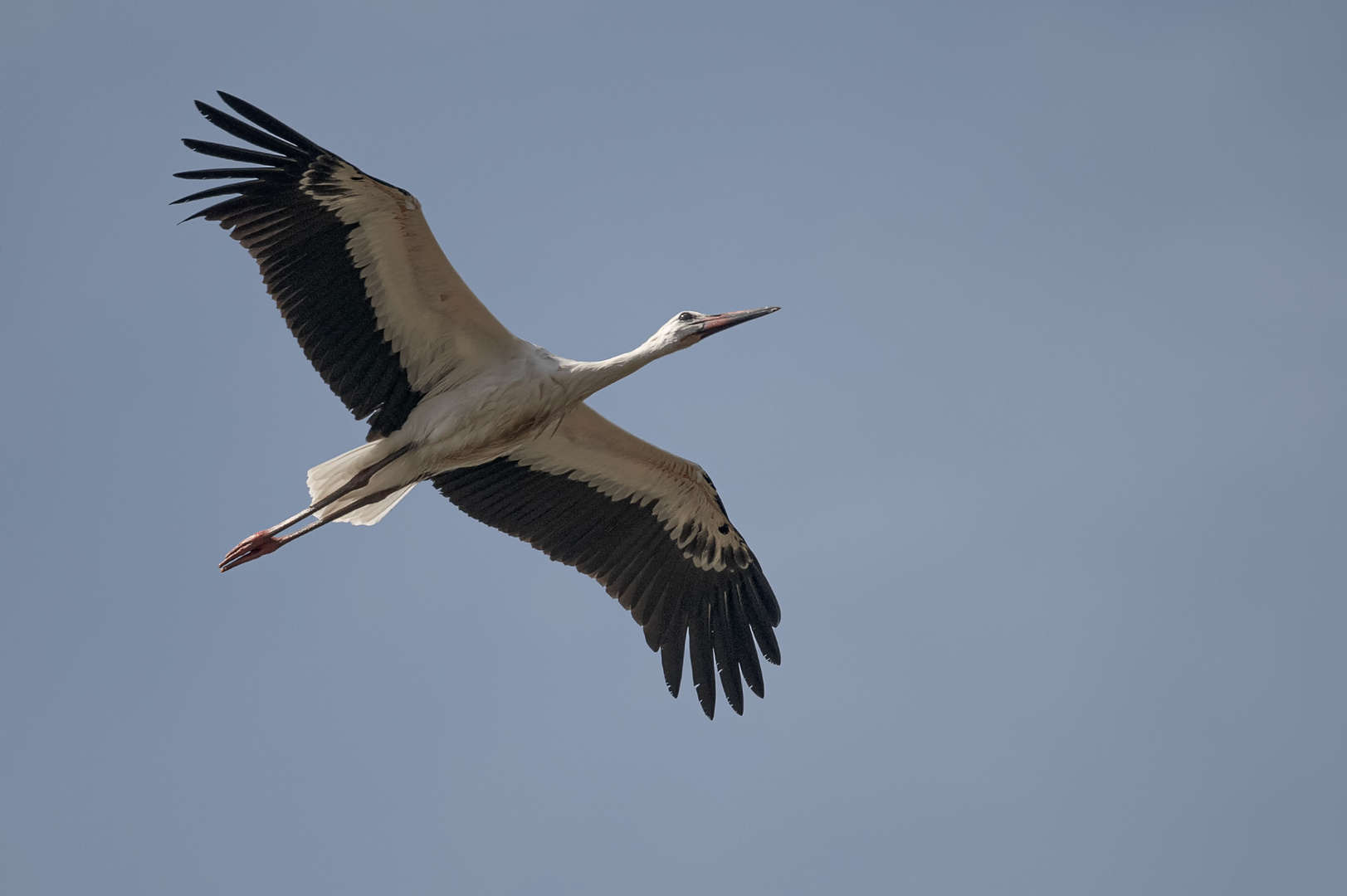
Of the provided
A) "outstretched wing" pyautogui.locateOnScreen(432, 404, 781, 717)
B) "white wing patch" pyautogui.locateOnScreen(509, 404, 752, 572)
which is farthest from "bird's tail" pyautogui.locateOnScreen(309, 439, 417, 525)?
"white wing patch" pyautogui.locateOnScreen(509, 404, 752, 572)

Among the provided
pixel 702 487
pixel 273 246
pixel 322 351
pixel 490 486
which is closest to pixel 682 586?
pixel 702 487

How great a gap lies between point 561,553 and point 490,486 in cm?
85

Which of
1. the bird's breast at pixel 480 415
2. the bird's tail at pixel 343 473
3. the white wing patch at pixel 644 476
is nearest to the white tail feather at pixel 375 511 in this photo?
the bird's tail at pixel 343 473

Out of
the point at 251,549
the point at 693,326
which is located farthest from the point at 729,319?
the point at 251,549

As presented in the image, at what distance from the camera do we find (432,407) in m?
10.6

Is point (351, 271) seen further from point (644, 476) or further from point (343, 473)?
point (644, 476)

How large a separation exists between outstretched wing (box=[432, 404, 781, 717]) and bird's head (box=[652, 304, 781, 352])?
1026 millimetres

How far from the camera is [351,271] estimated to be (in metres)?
10.3

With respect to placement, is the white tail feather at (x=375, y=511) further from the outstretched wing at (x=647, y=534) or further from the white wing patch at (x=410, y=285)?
the white wing patch at (x=410, y=285)

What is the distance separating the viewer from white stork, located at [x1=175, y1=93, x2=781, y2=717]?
998 cm

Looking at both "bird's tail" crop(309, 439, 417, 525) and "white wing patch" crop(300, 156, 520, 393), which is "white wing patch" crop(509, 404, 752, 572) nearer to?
"white wing patch" crop(300, 156, 520, 393)

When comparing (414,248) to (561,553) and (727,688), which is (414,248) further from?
(727,688)

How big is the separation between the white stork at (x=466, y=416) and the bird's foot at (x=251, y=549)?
0.01m

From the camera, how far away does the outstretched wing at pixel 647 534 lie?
1160cm
